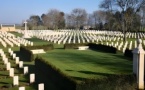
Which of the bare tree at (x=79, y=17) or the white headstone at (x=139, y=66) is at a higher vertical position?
the bare tree at (x=79, y=17)

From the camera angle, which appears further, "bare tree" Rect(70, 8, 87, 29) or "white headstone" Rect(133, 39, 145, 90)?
"bare tree" Rect(70, 8, 87, 29)

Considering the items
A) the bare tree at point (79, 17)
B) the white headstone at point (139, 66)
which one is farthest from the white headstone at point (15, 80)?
the bare tree at point (79, 17)

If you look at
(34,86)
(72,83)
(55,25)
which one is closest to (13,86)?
(34,86)

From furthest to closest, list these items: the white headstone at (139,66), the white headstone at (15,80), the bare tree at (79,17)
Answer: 1. the bare tree at (79,17)
2. the white headstone at (15,80)
3. the white headstone at (139,66)

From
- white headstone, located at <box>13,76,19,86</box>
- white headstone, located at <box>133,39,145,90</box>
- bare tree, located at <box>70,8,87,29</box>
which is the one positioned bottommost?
white headstone, located at <box>13,76,19,86</box>

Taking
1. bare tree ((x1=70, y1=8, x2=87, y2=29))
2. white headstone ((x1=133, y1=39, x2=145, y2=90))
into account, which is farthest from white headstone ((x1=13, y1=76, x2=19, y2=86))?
bare tree ((x1=70, y1=8, x2=87, y2=29))

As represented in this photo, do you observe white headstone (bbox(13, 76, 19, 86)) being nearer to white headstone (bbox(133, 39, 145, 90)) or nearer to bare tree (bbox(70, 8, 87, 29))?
white headstone (bbox(133, 39, 145, 90))

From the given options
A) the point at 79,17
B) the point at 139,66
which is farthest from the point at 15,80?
the point at 79,17

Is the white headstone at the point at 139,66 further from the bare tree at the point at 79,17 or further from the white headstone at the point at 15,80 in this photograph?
the bare tree at the point at 79,17

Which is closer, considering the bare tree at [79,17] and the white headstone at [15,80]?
the white headstone at [15,80]

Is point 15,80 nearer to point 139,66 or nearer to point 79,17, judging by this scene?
point 139,66

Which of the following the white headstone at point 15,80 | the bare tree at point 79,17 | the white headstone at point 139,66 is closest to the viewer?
the white headstone at point 139,66

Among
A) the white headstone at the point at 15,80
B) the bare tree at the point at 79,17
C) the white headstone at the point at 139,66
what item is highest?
the bare tree at the point at 79,17

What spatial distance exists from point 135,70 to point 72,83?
3724mm
